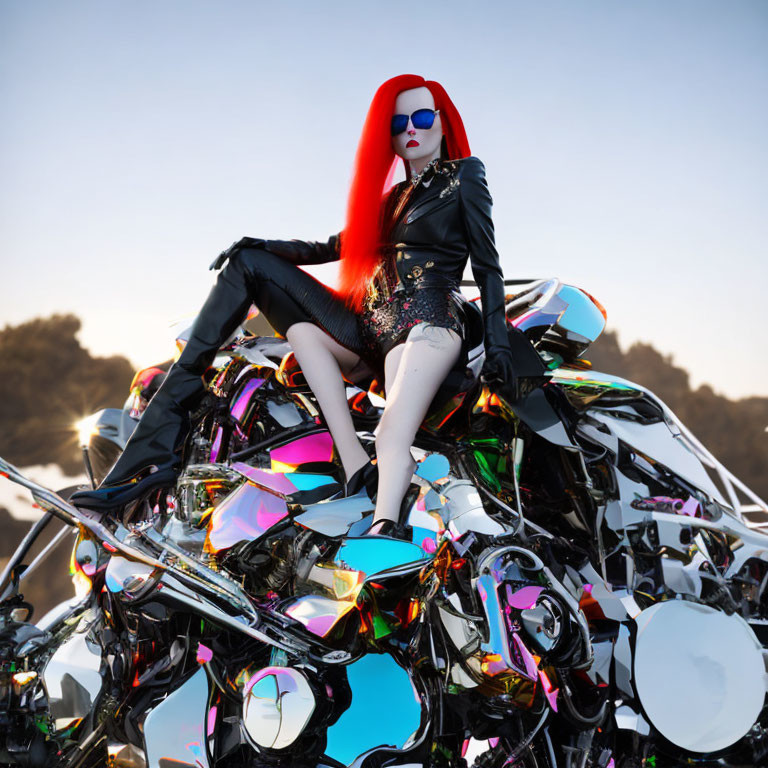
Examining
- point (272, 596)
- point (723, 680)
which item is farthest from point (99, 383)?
point (723, 680)

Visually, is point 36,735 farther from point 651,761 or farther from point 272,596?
point 651,761

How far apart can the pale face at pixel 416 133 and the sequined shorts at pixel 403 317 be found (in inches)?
15.3

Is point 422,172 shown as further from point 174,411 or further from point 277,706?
point 277,706

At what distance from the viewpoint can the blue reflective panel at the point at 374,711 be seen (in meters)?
1.25

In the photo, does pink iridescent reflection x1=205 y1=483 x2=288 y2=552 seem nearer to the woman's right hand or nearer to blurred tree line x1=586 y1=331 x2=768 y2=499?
the woman's right hand

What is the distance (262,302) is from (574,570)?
0.94 meters

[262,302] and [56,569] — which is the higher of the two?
[262,302]

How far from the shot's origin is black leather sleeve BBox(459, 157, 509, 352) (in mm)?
1553

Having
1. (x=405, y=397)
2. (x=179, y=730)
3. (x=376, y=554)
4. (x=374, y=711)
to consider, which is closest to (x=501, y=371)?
(x=405, y=397)

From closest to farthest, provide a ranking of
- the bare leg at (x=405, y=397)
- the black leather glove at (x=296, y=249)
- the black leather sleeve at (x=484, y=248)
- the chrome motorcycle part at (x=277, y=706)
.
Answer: the chrome motorcycle part at (x=277, y=706)
the bare leg at (x=405, y=397)
the black leather sleeve at (x=484, y=248)
the black leather glove at (x=296, y=249)

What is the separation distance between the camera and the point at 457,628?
1321 millimetres

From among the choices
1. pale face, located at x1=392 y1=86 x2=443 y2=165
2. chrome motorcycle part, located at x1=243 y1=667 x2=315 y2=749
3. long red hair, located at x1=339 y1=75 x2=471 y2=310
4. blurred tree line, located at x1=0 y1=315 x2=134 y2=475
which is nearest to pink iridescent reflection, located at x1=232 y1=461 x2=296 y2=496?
chrome motorcycle part, located at x1=243 y1=667 x2=315 y2=749

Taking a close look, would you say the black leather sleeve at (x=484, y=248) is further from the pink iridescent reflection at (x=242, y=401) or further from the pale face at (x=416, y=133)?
the pink iridescent reflection at (x=242, y=401)

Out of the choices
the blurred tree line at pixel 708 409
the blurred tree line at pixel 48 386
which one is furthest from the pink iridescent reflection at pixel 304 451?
the blurred tree line at pixel 708 409
